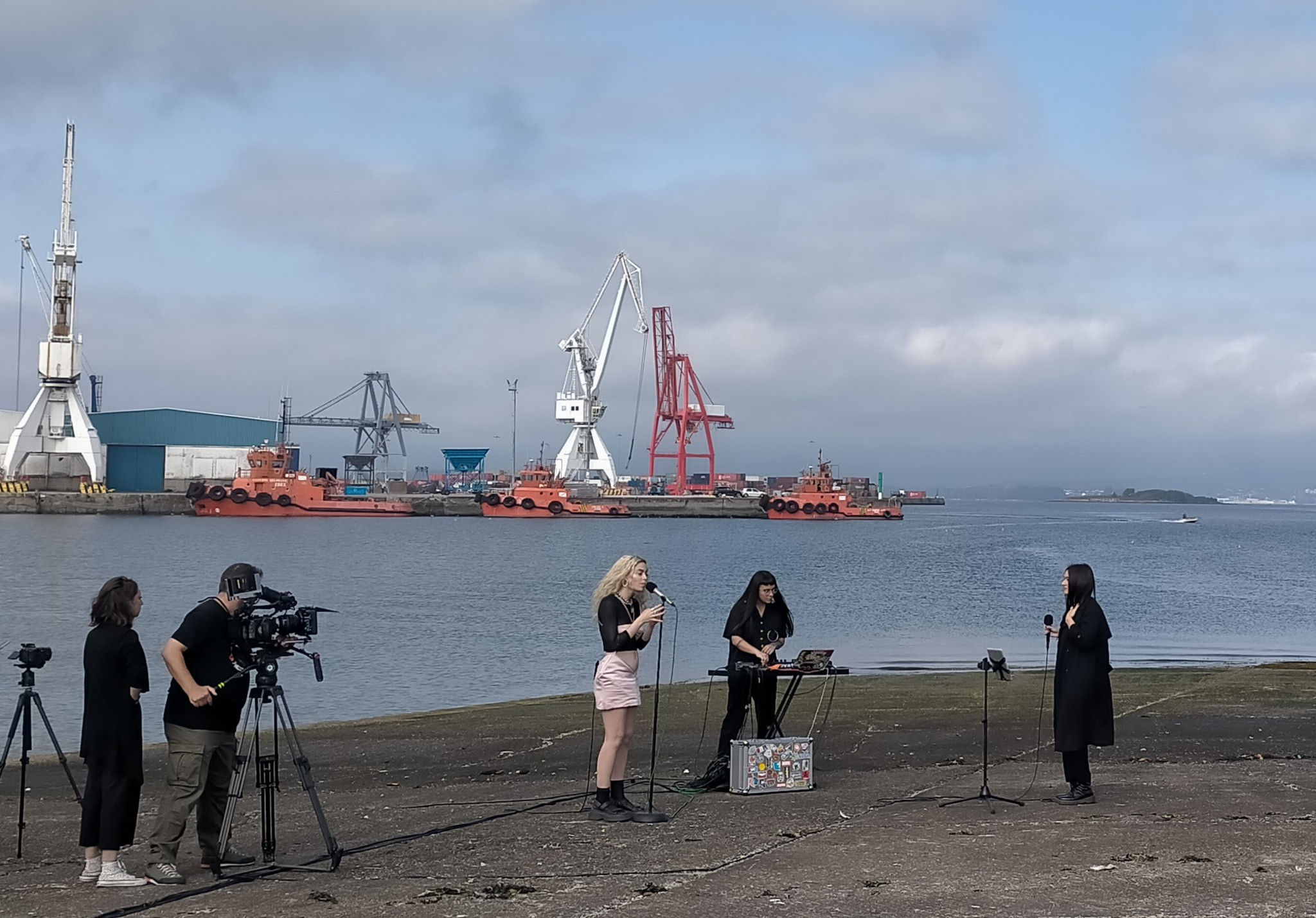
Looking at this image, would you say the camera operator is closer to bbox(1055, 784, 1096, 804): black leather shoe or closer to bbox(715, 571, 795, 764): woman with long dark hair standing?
bbox(715, 571, 795, 764): woman with long dark hair standing

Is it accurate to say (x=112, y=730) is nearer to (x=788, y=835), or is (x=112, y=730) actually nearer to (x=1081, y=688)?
(x=788, y=835)

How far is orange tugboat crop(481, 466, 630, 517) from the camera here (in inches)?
4087

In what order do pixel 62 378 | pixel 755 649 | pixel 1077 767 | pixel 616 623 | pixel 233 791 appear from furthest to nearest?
pixel 62 378 < pixel 755 649 < pixel 1077 767 < pixel 616 623 < pixel 233 791

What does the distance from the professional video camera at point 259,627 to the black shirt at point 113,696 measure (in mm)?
426

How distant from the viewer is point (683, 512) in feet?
376

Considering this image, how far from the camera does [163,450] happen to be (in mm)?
110250

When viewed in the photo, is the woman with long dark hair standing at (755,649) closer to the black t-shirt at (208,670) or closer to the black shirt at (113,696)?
the black t-shirt at (208,670)

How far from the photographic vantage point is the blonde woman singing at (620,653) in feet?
22.9

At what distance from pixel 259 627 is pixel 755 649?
3157 millimetres

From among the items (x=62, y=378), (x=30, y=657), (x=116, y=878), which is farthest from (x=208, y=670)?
(x=62, y=378)

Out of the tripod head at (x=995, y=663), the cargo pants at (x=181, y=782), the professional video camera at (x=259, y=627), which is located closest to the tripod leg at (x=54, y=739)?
the cargo pants at (x=181, y=782)

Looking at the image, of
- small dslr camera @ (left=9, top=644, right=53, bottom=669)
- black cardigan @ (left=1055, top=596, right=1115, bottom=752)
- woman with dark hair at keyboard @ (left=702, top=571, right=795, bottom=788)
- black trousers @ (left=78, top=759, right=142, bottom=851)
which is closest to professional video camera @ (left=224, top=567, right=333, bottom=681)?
black trousers @ (left=78, top=759, right=142, bottom=851)

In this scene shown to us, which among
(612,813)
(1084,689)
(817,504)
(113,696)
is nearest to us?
(113,696)

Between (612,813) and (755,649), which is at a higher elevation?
(755,649)
